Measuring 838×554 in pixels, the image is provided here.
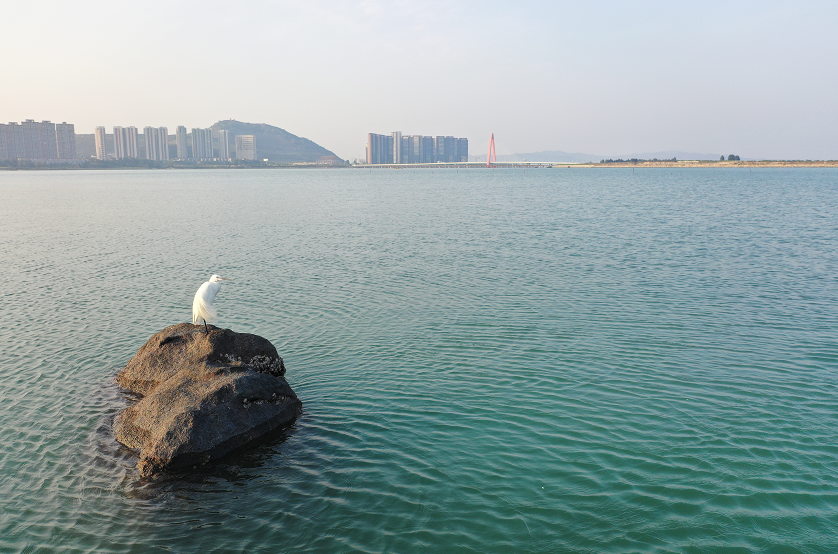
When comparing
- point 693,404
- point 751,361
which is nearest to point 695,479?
point 693,404

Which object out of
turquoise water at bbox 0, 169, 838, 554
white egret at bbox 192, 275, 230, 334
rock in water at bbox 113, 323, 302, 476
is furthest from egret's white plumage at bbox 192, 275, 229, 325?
turquoise water at bbox 0, 169, 838, 554

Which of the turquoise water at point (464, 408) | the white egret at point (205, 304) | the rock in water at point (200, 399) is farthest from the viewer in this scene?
the white egret at point (205, 304)

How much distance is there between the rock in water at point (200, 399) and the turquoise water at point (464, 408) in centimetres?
28

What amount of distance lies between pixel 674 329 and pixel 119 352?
13204 millimetres

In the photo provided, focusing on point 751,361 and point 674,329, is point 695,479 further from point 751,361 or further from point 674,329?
point 674,329

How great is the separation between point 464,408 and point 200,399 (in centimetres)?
438

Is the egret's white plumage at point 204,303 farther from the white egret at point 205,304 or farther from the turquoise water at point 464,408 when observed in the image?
the turquoise water at point 464,408

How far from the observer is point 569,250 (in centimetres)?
2622

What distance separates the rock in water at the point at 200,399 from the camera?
7.99 meters

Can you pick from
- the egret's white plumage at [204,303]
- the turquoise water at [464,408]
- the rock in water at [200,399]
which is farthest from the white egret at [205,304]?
the turquoise water at [464,408]

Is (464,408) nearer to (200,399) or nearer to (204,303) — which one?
(200,399)

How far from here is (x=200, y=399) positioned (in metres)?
8.40

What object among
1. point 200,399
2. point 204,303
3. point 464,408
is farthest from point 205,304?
point 464,408

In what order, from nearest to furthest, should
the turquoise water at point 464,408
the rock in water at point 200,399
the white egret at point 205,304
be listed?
the turquoise water at point 464,408 < the rock in water at point 200,399 < the white egret at point 205,304
